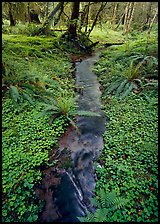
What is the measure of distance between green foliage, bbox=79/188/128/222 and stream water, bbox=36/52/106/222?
0.21 metres

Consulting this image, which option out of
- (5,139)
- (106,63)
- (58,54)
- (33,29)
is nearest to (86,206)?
(5,139)

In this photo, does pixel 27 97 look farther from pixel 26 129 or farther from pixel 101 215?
pixel 101 215

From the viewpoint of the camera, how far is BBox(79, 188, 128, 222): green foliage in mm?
2840

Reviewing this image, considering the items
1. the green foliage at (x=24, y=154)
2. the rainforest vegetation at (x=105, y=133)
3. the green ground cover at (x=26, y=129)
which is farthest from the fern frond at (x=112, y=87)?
the green foliage at (x=24, y=154)

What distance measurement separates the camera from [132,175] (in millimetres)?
3557

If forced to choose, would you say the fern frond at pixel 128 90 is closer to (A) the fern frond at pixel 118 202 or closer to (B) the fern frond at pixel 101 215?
(A) the fern frond at pixel 118 202

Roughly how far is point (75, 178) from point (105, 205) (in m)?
0.84

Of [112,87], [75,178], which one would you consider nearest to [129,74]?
[112,87]

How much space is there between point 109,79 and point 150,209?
16.6ft

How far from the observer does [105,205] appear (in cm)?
306

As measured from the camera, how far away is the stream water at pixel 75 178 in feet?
10.5

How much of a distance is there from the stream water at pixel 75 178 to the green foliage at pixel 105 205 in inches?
8.4

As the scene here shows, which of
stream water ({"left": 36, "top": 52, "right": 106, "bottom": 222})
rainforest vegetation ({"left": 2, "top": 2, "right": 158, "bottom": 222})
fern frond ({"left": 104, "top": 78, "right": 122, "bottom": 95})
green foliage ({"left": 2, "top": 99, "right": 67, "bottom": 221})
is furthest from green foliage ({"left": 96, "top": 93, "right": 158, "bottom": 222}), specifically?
green foliage ({"left": 2, "top": 99, "right": 67, "bottom": 221})

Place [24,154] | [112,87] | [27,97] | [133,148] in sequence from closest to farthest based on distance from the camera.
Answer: [24,154]
[133,148]
[27,97]
[112,87]
